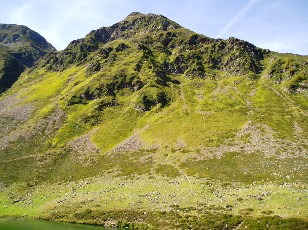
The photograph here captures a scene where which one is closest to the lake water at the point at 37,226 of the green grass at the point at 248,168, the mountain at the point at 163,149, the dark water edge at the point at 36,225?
the dark water edge at the point at 36,225

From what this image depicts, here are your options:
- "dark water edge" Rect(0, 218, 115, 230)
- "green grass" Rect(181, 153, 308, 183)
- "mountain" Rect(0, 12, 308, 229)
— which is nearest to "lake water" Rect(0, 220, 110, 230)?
"dark water edge" Rect(0, 218, 115, 230)

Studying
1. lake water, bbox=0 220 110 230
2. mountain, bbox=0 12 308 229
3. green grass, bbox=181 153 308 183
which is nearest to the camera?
lake water, bbox=0 220 110 230

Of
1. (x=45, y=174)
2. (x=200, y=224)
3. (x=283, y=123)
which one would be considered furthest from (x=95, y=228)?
(x=283, y=123)

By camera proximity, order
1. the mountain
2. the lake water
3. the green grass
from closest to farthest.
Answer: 1. the lake water
2. the mountain
3. the green grass

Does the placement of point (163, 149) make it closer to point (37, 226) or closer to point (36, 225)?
point (36, 225)

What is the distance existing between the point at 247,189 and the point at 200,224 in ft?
68.6

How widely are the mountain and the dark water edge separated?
276 cm

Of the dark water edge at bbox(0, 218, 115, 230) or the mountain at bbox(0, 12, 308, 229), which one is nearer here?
the dark water edge at bbox(0, 218, 115, 230)

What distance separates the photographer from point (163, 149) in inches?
4395

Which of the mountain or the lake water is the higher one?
Result: the mountain

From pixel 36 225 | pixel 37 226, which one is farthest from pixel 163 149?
pixel 37 226

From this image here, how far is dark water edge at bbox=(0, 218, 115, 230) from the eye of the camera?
60616mm

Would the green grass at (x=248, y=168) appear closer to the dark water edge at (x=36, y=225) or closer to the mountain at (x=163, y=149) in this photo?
the mountain at (x=163, y=149)

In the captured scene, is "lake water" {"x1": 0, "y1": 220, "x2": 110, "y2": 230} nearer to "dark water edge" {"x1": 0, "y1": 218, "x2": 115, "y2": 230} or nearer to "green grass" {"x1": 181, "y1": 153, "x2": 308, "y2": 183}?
"dark water edge" {"x1": 0, "y1": 218, "x2": 115, "y2": 230}
